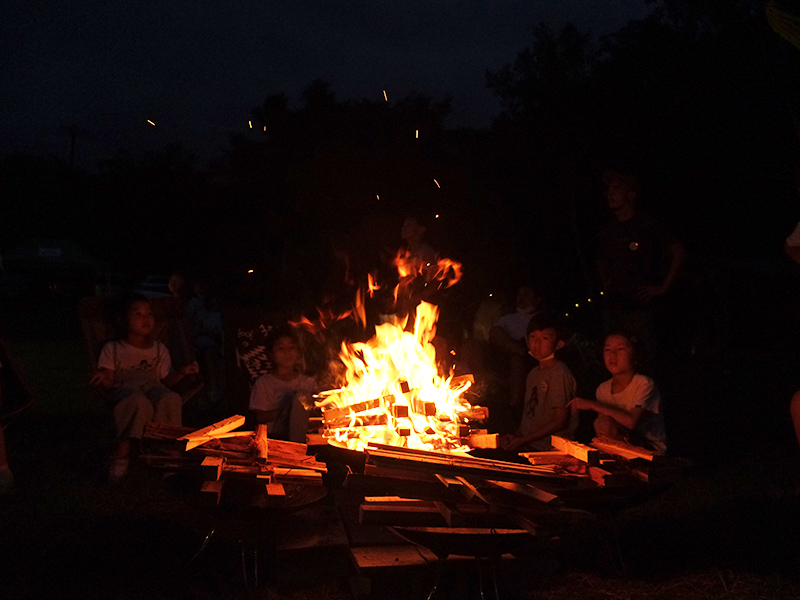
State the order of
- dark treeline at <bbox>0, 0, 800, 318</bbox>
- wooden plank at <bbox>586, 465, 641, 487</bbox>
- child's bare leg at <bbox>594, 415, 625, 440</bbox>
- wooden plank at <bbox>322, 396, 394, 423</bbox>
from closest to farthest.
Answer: wooden plank at <bbox>586, 465, 641, 487</bbox> → wooden plank at <bbox>322, 396, 394, 423</bbox> → child's bare leg at <bbox>594, 415, 625, 440</bbox> → dark treeline at <bbox>0, 0, 800, 318</bbox>

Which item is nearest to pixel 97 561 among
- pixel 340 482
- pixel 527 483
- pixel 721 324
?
pixel 340 482

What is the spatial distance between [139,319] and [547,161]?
13.6m

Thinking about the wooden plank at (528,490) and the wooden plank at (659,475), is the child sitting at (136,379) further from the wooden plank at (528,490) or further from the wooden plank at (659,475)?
the wooden plank at (659,475)

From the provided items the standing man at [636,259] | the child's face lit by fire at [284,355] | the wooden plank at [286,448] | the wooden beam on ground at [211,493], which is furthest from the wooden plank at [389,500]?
the standing man at [636,259]

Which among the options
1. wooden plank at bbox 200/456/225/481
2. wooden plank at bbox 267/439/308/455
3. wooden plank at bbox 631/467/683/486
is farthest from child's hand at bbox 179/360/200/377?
wooden plank at bbox 631/467/683/486

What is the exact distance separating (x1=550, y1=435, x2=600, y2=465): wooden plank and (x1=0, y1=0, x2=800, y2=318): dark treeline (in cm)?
793

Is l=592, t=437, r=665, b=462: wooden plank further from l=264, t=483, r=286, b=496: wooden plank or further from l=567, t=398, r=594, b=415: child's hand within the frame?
l=264, t=483, r=286, b=496: wooden plank

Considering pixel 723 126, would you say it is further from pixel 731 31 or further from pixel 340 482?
pixel 340 482

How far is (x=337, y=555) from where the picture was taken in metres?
3.11

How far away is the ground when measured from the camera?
2.98 meters

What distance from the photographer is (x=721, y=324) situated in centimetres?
1342

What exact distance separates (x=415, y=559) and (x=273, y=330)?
3.30 metres

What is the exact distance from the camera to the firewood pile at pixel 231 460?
2889 mm

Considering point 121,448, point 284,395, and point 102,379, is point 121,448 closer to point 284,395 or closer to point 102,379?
point 102,379
